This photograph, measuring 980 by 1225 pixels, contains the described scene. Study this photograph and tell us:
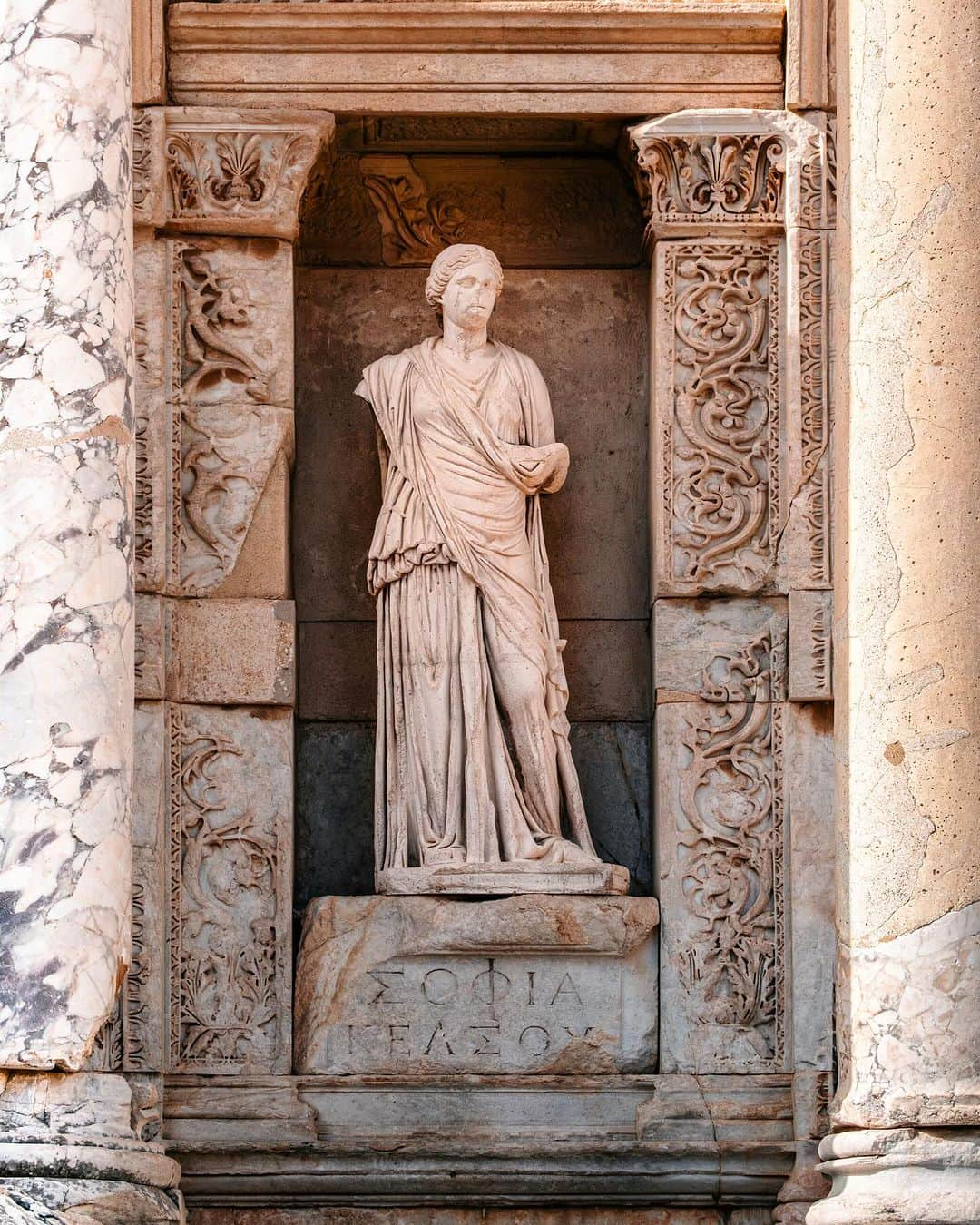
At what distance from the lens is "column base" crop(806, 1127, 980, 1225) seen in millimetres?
10070

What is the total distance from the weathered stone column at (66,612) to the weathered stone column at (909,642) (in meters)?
2.54

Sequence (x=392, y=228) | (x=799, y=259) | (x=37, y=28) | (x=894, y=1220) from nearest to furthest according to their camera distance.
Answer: (x=894, y=1220) < (x=37, y=28) < (x=799, y=259) < (x=392, y=228)

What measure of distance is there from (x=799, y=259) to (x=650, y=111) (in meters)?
0.87

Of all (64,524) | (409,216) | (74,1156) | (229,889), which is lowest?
(74,1156)

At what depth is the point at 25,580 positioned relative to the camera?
1044cm

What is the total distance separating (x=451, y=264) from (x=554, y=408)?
88 centimetres

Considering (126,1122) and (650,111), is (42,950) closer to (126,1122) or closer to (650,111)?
(126,1122)

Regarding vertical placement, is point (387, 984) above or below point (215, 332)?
below

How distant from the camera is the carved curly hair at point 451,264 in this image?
12.1m

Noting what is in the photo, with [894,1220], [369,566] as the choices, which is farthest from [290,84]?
[894,1220]

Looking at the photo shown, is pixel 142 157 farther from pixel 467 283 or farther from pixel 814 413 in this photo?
pixel 814 413

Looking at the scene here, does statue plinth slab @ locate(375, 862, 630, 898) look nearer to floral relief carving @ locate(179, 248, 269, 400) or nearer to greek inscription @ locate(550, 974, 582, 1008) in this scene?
greek inscription @ locate(550, 974, 582, 1008)

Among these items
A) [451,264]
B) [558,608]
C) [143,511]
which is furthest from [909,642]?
[143,511]

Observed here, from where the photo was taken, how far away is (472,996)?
1152 cm
